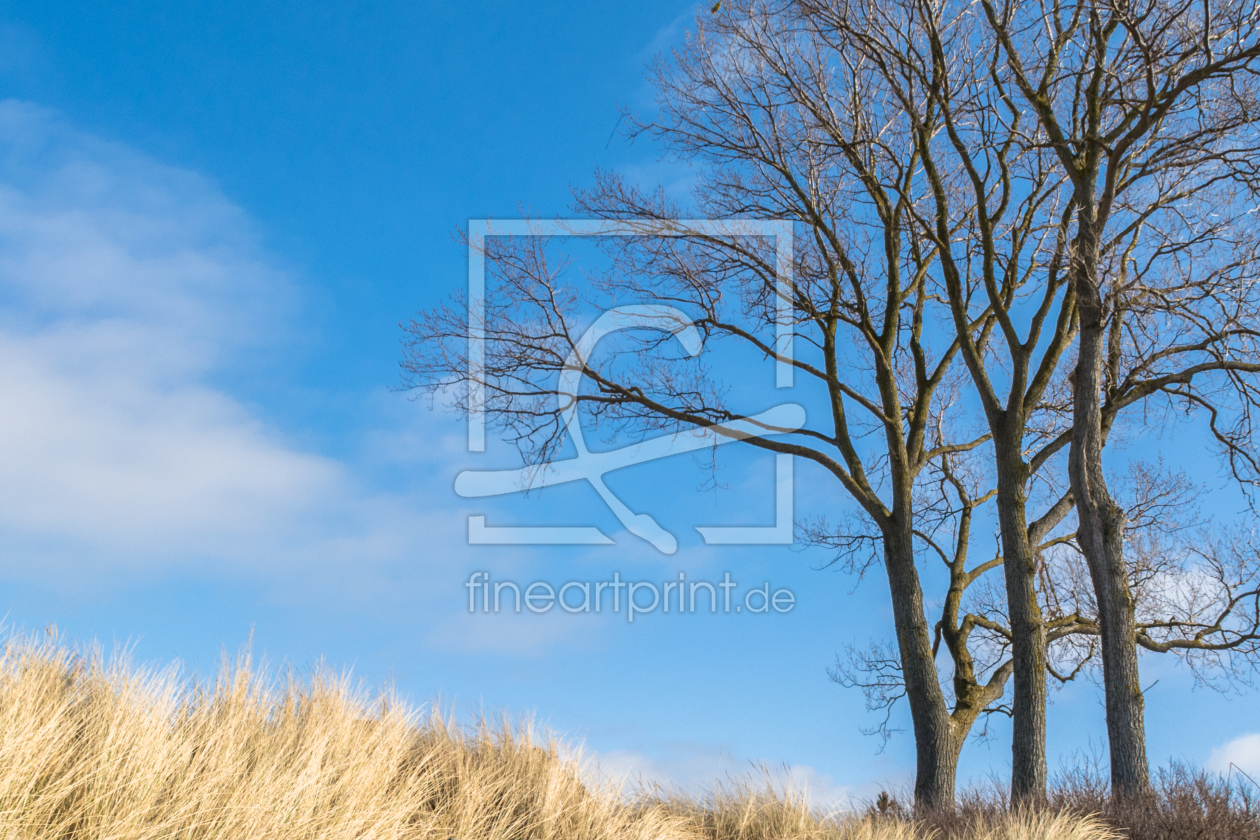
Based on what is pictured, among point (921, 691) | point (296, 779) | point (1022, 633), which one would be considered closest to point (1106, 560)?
point (1022, 633)

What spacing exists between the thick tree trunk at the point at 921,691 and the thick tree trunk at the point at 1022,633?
65cm

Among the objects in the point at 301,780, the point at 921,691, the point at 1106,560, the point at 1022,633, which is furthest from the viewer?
the point at 921,691

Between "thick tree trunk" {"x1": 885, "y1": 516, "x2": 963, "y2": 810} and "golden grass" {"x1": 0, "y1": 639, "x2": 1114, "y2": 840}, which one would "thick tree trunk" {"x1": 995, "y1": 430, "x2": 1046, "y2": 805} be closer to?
"thick tree trunk" {"x1": 885, "y1": 516, "x2": 963, "y2": 810}

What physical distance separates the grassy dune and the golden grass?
0.04 feet

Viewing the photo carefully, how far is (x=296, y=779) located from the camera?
477 centimetres

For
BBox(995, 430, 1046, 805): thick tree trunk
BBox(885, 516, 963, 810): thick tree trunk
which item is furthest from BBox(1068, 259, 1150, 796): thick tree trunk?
BBox(885, 516, 963, 810): thick tree trunk

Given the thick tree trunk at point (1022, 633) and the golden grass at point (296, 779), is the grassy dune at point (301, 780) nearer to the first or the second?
the golden grass at point (296, 779)

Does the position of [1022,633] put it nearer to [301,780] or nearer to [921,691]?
[921,691]

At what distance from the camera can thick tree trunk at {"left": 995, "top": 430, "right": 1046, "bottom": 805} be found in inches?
363

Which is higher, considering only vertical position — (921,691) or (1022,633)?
(1022,633)

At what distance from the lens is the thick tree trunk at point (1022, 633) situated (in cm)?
922

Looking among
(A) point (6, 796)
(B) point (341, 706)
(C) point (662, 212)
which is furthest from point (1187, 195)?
(A) point (6, 796)

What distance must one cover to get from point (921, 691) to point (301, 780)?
706 centimetres

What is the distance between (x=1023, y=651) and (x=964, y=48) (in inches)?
258
